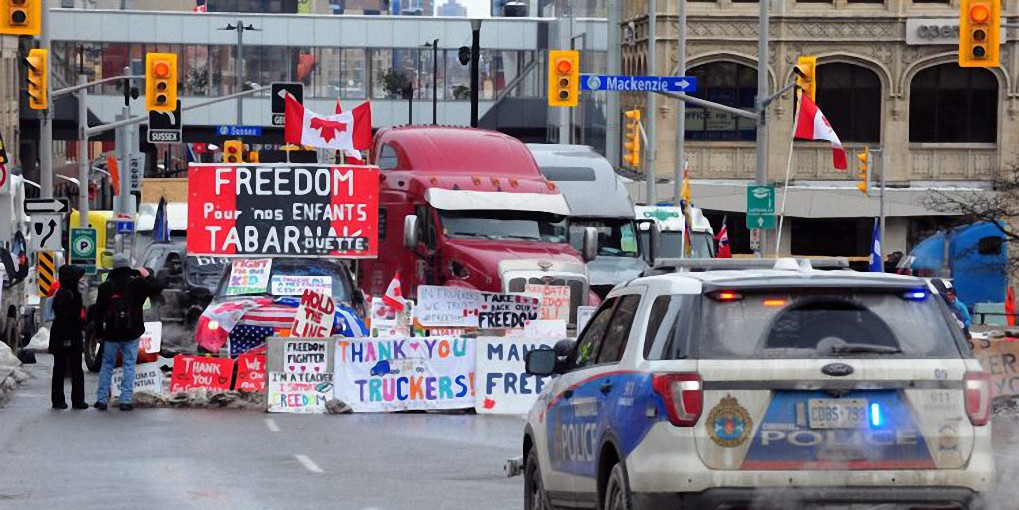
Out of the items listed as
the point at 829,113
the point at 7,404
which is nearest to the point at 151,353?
the point at 7,404

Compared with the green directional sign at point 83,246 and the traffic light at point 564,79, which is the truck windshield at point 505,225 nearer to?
the traffic light at point 564,79

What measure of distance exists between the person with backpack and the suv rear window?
13.4 meters

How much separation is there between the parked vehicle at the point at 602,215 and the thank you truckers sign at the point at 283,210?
18.0 feet

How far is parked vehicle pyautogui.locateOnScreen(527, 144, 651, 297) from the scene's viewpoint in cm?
3562

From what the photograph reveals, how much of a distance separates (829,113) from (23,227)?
28.6m

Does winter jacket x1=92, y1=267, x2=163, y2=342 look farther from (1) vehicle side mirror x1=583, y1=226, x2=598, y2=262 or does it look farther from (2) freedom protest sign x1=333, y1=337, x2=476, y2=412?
(1) vehicle side mirror x1=583, y1=226, x2=598, y2=262

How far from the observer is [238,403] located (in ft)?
75.6

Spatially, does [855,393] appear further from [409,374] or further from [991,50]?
[991,50]

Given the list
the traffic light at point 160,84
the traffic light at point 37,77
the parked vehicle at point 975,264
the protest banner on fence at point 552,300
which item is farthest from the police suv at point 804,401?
the parked vehicle at point 975,264

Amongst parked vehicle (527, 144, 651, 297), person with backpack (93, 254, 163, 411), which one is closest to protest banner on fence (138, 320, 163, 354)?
person with backpack (93, 254, 163, 411)

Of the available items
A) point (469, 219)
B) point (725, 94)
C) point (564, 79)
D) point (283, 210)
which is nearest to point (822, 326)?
point (283, 210)

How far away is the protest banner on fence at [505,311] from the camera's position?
27.5 meters

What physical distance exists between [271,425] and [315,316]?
3.89m

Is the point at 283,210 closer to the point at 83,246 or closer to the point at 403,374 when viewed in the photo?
the point at 403,374
